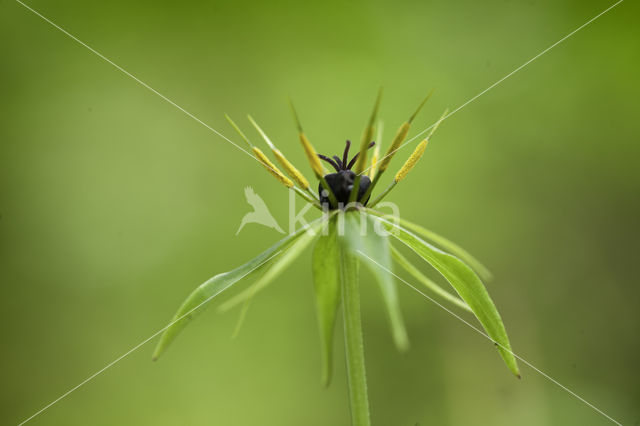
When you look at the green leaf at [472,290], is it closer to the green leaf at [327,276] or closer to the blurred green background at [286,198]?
the green leaf at [327,276]

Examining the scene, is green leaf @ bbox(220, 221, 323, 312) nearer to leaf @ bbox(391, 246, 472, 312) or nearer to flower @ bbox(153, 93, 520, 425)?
flower @ bbox(153, 93, 520, 425)

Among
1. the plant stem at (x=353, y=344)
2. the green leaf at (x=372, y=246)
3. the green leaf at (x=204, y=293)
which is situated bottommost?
the plant stem at (x=353, y=344)

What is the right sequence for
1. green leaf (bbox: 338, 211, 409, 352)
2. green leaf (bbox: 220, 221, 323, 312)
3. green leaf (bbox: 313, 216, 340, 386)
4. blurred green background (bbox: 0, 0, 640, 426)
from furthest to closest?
blurred green background (bbox: 0, 0, 640, 426) < green leaf (bbox: 313, 216, 340, 386) < green leaf (bbox: 220, 221, 323, 312) < green leaf (bbox: 338, 211, 409, 352)

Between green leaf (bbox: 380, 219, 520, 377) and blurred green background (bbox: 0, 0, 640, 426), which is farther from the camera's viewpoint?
blurred green background (bbox: 0, 0, 640, 426)

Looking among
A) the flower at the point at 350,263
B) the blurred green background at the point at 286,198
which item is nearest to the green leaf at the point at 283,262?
the flower at the point at 350,263

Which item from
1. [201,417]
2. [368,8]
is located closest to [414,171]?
[368,8]

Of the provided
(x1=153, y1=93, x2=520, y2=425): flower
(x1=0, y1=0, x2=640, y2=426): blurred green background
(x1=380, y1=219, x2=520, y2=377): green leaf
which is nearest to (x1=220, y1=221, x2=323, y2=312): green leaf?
(x1=153, y1=93, x2=520, y2=425): flower
